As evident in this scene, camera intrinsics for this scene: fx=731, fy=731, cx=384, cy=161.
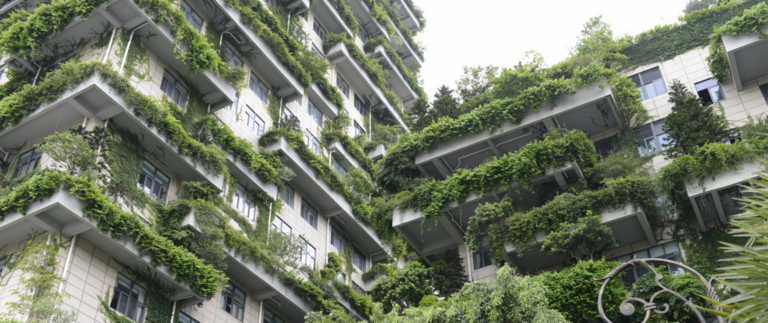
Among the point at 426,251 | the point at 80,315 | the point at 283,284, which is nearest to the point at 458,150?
the point at 426,251

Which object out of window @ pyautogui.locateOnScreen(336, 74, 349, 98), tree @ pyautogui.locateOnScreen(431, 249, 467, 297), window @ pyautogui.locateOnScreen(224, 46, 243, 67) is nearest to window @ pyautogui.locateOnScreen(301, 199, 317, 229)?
window @ pyautogui.locateOnScreen(224, 46, 243, 67)

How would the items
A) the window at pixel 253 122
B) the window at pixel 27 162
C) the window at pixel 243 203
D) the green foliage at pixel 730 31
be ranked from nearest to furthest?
1. the green foliage at pixel 730 31
2. the window at pixel 27 162
3. the window at pixel 243 203
4. the window at pixel 253 122

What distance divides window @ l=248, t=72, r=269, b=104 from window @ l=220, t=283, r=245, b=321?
10.3 m

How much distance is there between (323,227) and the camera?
115 ft

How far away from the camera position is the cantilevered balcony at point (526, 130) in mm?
24625

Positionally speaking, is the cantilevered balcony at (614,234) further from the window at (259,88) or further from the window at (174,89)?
the window at (259,88)

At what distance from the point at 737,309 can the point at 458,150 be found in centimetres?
1923

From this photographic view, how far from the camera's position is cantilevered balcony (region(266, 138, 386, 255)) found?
32656 mm

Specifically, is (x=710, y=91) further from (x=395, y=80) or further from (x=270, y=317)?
(x=395, y=80)

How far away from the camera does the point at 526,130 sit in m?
25.8

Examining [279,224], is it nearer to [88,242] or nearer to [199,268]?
[199,268]

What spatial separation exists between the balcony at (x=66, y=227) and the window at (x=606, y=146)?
14869 mm

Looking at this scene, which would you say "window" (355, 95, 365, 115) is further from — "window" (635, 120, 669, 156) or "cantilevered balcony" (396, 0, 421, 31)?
"window" (635, 120, 669, 156)

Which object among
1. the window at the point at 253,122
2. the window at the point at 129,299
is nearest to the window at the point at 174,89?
the window at the point at 253,122
